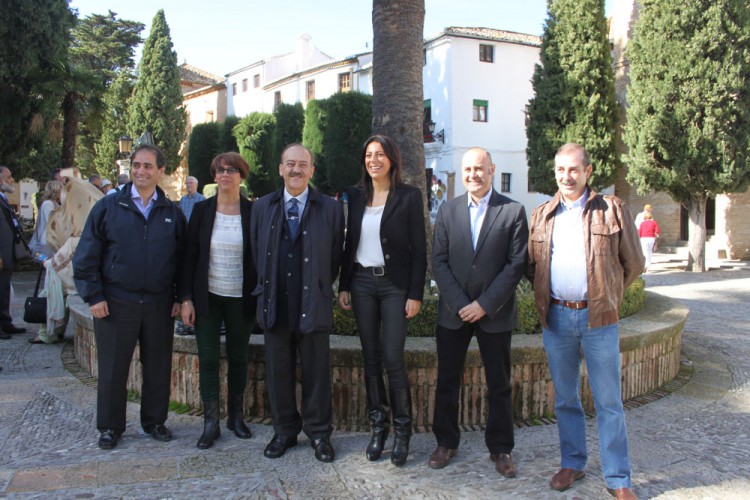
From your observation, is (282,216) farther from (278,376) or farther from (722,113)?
(722,113)

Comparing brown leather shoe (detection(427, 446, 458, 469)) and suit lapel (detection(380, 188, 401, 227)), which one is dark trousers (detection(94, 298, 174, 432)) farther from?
brown leather shoe (detection(427, 446, 458, 469))

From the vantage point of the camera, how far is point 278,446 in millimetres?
3889

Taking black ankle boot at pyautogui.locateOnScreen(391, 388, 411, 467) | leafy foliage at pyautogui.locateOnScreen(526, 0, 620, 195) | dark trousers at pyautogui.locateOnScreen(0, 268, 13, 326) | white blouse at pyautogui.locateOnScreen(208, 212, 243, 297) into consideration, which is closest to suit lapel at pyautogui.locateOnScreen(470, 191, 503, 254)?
black ankle boot at pyautogui.locateOnScreen(391, 388, 411, 467)

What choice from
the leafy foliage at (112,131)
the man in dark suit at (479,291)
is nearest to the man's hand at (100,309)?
the man in dark suit at (479,291)

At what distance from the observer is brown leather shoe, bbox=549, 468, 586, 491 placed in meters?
3.39

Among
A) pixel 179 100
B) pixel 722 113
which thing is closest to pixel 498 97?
pixel 722 113

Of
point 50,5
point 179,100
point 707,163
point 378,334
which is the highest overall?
point 179,100

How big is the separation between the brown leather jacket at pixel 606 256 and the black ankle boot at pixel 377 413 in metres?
1.17

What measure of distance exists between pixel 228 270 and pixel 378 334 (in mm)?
1095

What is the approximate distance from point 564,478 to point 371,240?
68.6 inches

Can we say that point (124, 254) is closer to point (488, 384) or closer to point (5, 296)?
point (488, 384)

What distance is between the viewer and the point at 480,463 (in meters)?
Answer: 3.75

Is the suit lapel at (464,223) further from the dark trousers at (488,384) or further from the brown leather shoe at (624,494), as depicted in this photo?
the brown leather shoe at (624,494)

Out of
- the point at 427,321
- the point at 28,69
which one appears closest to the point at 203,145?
the point at 28,69
